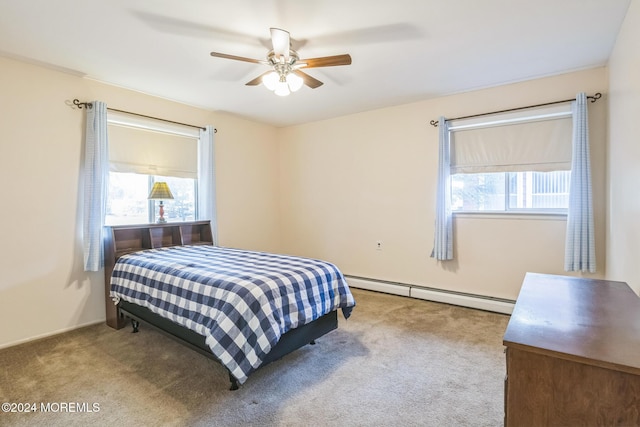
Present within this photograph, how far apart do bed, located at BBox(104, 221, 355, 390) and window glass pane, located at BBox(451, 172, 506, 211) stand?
6.58 ft

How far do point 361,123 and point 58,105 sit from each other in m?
3.43

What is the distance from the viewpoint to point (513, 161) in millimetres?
3441

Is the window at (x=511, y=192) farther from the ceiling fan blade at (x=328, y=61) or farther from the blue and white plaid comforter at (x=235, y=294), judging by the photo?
the ceiling fan blade at (x=328, y=61)

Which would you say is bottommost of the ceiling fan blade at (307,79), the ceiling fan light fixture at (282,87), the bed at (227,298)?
the bed at (227,298)

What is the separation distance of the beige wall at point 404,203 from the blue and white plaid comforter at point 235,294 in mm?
1783

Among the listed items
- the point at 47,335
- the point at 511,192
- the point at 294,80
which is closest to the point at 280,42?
the point at 294,80

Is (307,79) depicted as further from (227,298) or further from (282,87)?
(227,298)

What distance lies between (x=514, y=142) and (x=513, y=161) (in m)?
0.20

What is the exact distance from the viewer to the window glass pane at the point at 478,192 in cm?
363

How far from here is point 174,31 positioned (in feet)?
7.82

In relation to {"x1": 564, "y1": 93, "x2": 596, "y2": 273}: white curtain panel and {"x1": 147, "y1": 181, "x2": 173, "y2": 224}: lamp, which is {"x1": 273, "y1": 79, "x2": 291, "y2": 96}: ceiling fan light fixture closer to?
{"x1": 147, "y1": 181, "x2": 173, "y2": 224}: lamp

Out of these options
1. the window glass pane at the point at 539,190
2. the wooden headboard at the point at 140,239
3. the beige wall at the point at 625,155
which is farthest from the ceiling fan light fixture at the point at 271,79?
the window glass pane at the point at 539,190

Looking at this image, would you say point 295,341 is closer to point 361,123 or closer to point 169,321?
point 169,321

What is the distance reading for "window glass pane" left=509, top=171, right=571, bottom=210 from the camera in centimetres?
327
